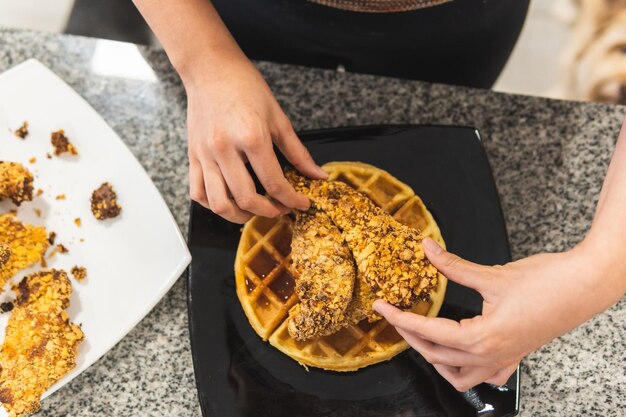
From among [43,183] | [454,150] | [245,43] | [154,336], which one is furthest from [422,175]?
[43,183]

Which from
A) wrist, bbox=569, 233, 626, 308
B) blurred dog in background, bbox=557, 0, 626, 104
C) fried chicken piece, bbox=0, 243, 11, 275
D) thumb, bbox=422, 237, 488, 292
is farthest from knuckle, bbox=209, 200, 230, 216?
blurred dog in background, bbox=557, 0, 626, 104

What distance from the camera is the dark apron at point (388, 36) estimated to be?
135cm

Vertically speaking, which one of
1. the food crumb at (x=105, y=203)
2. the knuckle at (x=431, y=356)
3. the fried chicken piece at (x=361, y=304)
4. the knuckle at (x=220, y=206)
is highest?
the knuckle at (x=220, y=206)

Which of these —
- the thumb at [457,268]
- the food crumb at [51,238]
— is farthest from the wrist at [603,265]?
the food crumb at [51,238]

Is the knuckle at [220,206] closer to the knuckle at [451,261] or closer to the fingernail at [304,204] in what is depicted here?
the fingernail at [304,204]

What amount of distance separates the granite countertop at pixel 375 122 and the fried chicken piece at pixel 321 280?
34 centimetres

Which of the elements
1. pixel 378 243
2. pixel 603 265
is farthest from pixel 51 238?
pixel 603 265

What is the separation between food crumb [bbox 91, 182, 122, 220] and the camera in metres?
1.34

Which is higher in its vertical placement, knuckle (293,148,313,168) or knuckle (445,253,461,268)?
knuckle (445,253,461,268)

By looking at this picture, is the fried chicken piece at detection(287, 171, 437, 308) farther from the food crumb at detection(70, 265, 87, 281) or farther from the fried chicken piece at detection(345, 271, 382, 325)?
the food crumb at detection(70, 265, 87, 281)

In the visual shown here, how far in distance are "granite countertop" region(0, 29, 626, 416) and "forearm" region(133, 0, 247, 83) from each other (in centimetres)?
37

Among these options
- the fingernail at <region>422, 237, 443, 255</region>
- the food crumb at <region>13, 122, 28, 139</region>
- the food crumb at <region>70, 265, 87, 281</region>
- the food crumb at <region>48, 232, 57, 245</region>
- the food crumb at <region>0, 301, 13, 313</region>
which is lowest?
the food crumb at <region>0, 301, 13, 313</region>

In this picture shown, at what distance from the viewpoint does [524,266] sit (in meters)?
0.98

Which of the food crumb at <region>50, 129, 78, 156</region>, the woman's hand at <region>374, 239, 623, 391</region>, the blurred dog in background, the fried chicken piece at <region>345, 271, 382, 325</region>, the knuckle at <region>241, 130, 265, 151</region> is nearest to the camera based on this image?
the woman's hand at <region>374, 239, 623, 391</region>
